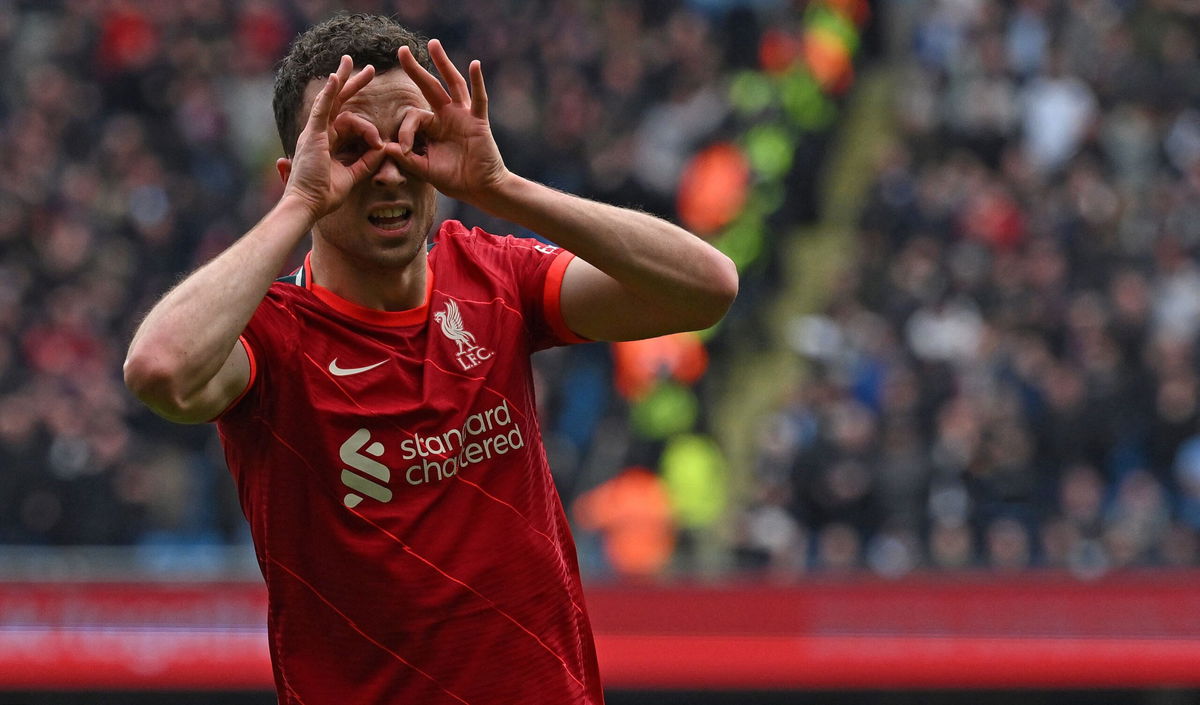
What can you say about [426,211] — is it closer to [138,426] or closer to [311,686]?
[311,686]

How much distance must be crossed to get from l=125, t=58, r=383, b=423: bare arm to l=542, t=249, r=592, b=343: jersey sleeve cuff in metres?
0.50

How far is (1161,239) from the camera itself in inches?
487

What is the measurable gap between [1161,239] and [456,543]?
32.1 ft

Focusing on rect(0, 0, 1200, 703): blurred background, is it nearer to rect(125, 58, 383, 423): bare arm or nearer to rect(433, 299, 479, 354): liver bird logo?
rect(433, 299, 479, 354): liver bird logo

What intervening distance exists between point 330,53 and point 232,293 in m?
0.56

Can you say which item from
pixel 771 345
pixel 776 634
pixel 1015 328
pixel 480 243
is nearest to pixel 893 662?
pixel 776 634

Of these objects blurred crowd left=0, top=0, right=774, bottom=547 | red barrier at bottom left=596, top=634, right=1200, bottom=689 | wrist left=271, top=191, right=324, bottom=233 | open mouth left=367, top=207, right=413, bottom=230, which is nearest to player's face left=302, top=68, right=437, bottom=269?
open mouth left=367, top=207, right=413, bottom=230

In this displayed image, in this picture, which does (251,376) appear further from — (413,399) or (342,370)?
(413,399)

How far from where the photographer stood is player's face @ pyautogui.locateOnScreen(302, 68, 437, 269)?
3.52 meters

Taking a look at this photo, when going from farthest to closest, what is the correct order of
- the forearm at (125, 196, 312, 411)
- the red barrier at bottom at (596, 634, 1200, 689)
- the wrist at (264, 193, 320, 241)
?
the red barrier at bottom at (596, 634, 1200, 689) < the wrist at (264, 193, 320, 241) < the forearm at (125, 196, 312, 411)

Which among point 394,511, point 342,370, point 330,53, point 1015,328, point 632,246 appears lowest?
point 1015,328

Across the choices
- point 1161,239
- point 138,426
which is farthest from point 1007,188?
point 138,426

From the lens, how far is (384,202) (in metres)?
3.53

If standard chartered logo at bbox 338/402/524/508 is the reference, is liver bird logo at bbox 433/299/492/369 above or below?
above
